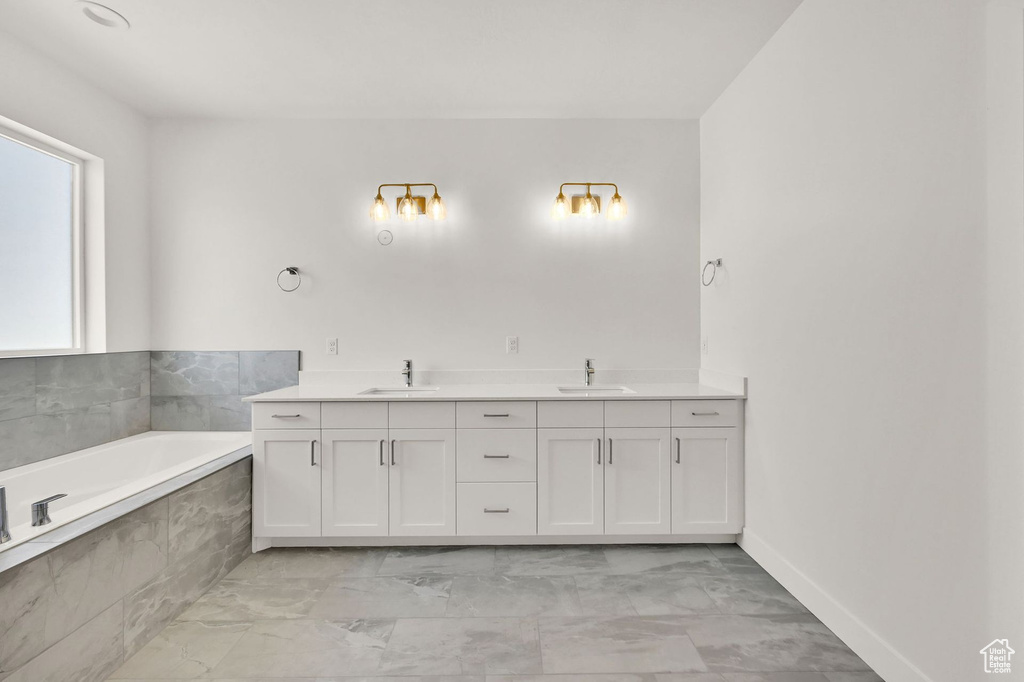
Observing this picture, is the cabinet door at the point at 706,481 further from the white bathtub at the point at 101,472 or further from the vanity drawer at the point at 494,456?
the white bathtub at the point at 101,472

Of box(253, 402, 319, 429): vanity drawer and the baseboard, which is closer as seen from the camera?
the baseboard

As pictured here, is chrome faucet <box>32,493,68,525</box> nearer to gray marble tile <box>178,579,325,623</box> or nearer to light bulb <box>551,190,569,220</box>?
gray marble tile <box>178,579,325,623</box>

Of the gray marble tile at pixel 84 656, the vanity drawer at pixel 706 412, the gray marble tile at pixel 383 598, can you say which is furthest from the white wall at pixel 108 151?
the vanity drawer at pixel 706 412

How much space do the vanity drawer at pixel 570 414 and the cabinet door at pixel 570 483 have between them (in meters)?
0.03

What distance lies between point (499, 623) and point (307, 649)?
71 centimetres

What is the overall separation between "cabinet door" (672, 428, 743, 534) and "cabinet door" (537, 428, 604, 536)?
40 centimetres

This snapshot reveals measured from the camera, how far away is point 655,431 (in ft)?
8.95

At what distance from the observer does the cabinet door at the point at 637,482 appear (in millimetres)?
2717

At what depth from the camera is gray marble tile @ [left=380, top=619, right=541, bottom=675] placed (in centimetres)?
179

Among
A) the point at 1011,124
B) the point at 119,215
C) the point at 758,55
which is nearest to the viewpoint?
the point at 1011,124

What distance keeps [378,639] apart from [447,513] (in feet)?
2.60

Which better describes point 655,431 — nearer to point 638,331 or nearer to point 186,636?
point 638,331

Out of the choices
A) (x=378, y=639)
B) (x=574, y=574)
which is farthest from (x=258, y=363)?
(x=574, y=574)

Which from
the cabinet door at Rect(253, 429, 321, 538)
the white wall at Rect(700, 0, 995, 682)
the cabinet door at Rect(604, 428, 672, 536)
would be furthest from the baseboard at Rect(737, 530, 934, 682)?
the cabinet door at Rect(253, 429, 321, 538)
